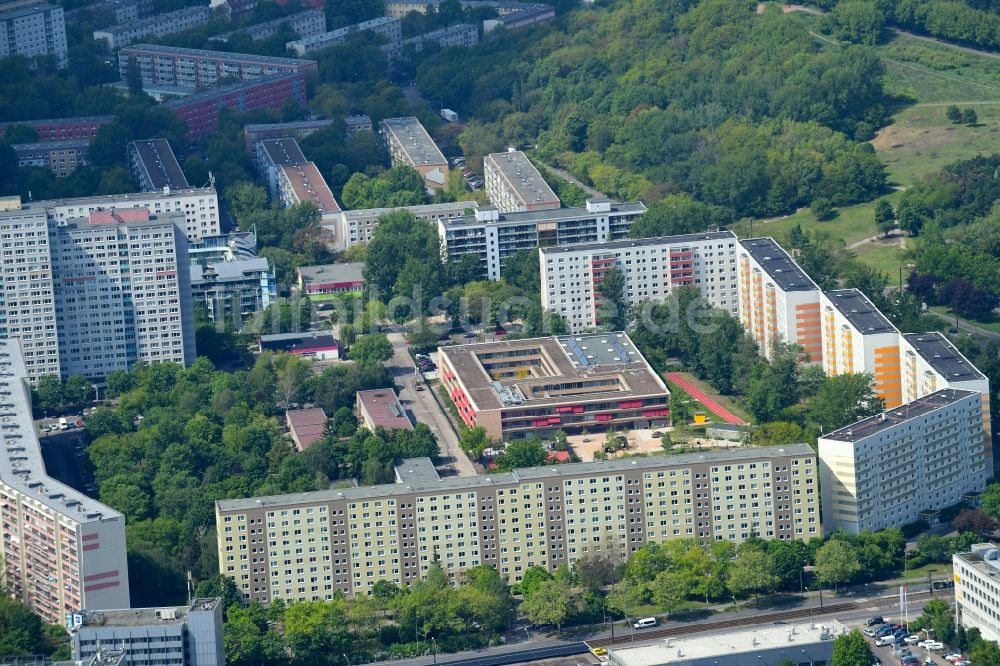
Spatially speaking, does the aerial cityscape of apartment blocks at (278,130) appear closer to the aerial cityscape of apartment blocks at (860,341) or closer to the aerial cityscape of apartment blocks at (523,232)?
the aerial cityscape of apartment blocks at (523,232)

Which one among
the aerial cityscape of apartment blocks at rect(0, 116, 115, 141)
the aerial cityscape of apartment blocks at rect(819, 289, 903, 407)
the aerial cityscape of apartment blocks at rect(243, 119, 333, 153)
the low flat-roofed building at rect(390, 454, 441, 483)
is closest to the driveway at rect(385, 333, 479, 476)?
the low flat-roofed building at rect(390, 454, 441, 483)

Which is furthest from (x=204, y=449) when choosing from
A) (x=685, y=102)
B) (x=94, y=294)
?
(x=685, y=102)

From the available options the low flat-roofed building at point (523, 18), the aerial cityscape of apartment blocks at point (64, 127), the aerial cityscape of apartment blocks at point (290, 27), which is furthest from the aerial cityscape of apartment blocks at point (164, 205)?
the low flat-roofed building at point (523, 18)

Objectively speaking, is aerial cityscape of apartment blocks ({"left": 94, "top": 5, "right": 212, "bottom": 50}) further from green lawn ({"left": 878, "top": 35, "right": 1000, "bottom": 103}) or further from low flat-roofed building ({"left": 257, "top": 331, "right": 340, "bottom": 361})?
low flat-roofed building ({"left": 257, "top": 331, "right": 340, "bottom": 361})

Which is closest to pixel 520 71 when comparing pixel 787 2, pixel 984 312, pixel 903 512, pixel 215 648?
pixel 787 2

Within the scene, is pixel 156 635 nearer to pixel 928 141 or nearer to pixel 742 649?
pixel 742 649

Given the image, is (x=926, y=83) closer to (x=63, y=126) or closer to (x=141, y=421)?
(x=63, y=126)
